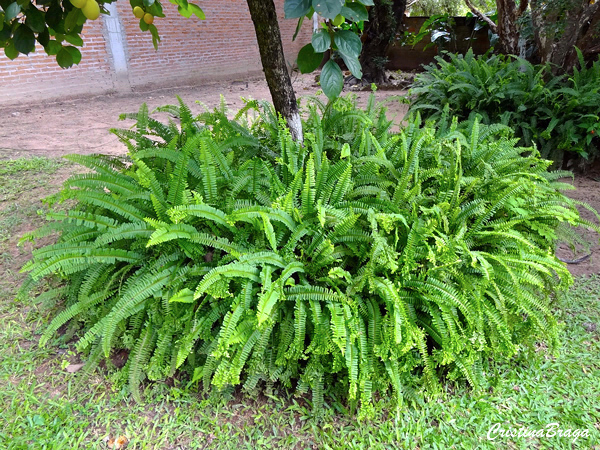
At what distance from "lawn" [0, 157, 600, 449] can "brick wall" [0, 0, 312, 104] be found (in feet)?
23.4

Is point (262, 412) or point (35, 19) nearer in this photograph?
point (35, 19)

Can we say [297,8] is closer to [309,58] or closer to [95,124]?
[309,58]

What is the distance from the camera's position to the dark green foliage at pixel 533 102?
4.37 metres

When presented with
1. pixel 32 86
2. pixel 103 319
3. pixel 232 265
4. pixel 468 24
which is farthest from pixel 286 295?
pixel 468 24

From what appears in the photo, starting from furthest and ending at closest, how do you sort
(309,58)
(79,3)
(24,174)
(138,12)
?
(24,174) < (138,12) < (309,58) < (79,3)

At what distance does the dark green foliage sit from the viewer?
437 centimetres

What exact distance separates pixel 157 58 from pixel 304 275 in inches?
381

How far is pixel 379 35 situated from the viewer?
9773mm

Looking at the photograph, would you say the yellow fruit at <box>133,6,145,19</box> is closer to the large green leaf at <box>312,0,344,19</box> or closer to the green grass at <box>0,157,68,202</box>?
the large green leaf at <box>312,0,344,19</box>

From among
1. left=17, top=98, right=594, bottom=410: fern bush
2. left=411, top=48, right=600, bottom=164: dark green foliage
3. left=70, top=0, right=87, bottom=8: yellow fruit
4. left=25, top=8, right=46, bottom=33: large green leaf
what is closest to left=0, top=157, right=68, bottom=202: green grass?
left=17, top=98, right=594, bottom=410: fern bush
